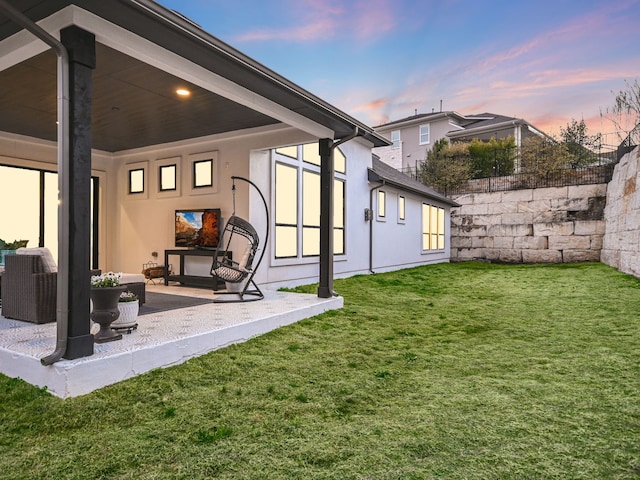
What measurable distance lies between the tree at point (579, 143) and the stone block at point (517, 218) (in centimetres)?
271

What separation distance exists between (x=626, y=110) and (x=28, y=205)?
1668 cm

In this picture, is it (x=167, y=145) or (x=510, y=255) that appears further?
(x=510, y=255)

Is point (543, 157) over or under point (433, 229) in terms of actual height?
over

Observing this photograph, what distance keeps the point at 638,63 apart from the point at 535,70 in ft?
9.19

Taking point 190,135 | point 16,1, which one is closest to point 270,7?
point 190,135

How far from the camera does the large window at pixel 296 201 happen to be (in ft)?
25.6

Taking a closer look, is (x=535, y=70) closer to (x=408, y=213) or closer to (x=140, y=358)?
(x=408, y=213)

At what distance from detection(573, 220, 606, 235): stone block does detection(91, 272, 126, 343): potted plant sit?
1466 cm

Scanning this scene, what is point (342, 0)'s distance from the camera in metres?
11.7

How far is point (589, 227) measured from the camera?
13508mm

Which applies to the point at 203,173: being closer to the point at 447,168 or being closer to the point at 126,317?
the point at 126,317

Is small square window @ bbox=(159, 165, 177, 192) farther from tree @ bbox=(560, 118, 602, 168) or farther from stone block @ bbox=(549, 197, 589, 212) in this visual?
tree @ bbox=(560, 118, 602, 168)

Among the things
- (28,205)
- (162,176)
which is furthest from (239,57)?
(28,205)

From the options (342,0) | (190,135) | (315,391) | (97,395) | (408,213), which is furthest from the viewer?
(408,213)
